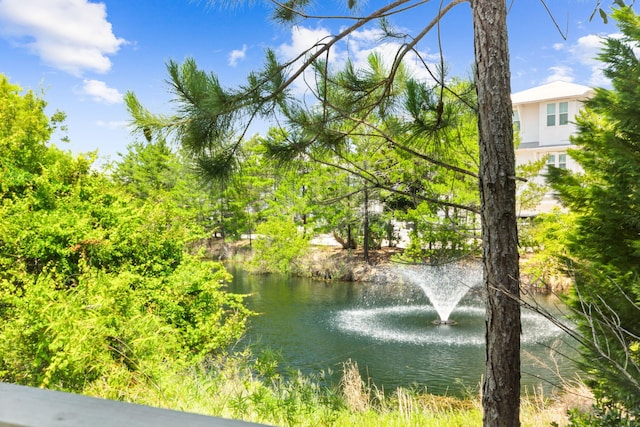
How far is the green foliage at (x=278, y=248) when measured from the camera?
11.9m

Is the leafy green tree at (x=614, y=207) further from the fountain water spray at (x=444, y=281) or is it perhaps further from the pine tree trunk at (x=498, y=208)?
the fountain water spray at (x=444, y=281)

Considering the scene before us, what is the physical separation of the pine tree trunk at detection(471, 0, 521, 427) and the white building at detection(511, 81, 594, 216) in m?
11.6

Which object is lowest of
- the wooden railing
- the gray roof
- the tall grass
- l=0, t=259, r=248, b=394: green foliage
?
the tall grass

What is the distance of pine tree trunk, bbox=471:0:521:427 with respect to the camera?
1.85 metres

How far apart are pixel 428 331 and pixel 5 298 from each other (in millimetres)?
5218

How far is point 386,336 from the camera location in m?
6.94

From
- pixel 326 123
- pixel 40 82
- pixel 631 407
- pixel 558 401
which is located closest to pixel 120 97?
pixel 326 123

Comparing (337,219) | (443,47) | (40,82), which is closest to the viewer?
(443,47)

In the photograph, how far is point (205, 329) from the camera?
14.5ft

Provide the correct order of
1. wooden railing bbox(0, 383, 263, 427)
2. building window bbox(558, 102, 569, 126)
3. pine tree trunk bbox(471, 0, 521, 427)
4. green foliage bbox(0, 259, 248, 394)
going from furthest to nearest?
building window bbox(558, 102, 569, 126) → green foliage bbox(0, 259, 248, 394) → pine tree trunk bbox(471, 0, 521, 427) → wooden railing bbox(0, 383, 263, 427)

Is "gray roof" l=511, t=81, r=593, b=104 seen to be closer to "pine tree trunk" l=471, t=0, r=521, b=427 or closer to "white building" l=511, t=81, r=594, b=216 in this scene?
"white building" l=511, t=81, r=594, b=216

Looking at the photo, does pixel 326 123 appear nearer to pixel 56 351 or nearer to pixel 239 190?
pixel 239 190

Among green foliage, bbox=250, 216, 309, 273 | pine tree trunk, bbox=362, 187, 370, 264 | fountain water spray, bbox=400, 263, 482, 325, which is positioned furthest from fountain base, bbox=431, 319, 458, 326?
green foliage, bbox=250, 216, 309, 273

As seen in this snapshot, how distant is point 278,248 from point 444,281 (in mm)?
3885
